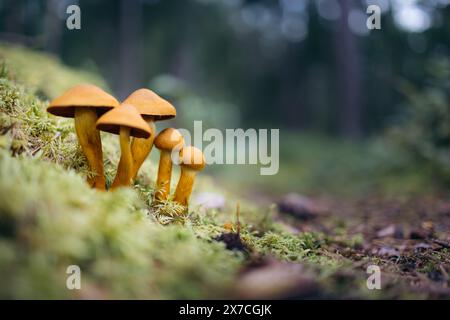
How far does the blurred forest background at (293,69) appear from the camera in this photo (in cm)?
728

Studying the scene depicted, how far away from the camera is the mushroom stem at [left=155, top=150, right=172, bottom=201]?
114 inches

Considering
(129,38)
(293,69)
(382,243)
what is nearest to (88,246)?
(382,243)

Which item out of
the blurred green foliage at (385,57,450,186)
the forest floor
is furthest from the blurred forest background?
the forest floor

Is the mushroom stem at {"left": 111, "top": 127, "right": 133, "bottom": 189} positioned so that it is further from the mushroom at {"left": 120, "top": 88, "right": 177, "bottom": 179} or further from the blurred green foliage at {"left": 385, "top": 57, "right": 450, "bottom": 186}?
the blurred green foliage at {"left": 385, "top": 57, "right": 450, "bottom": 186}

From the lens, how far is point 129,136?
2566 mm

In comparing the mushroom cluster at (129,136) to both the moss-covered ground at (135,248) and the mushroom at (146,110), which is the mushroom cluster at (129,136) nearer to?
the mushroom at (146,110)

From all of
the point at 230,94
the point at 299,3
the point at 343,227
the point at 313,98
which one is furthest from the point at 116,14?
the point at 343,227

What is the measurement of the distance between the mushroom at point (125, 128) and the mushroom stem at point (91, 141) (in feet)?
0.30

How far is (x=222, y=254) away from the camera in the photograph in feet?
7.04
